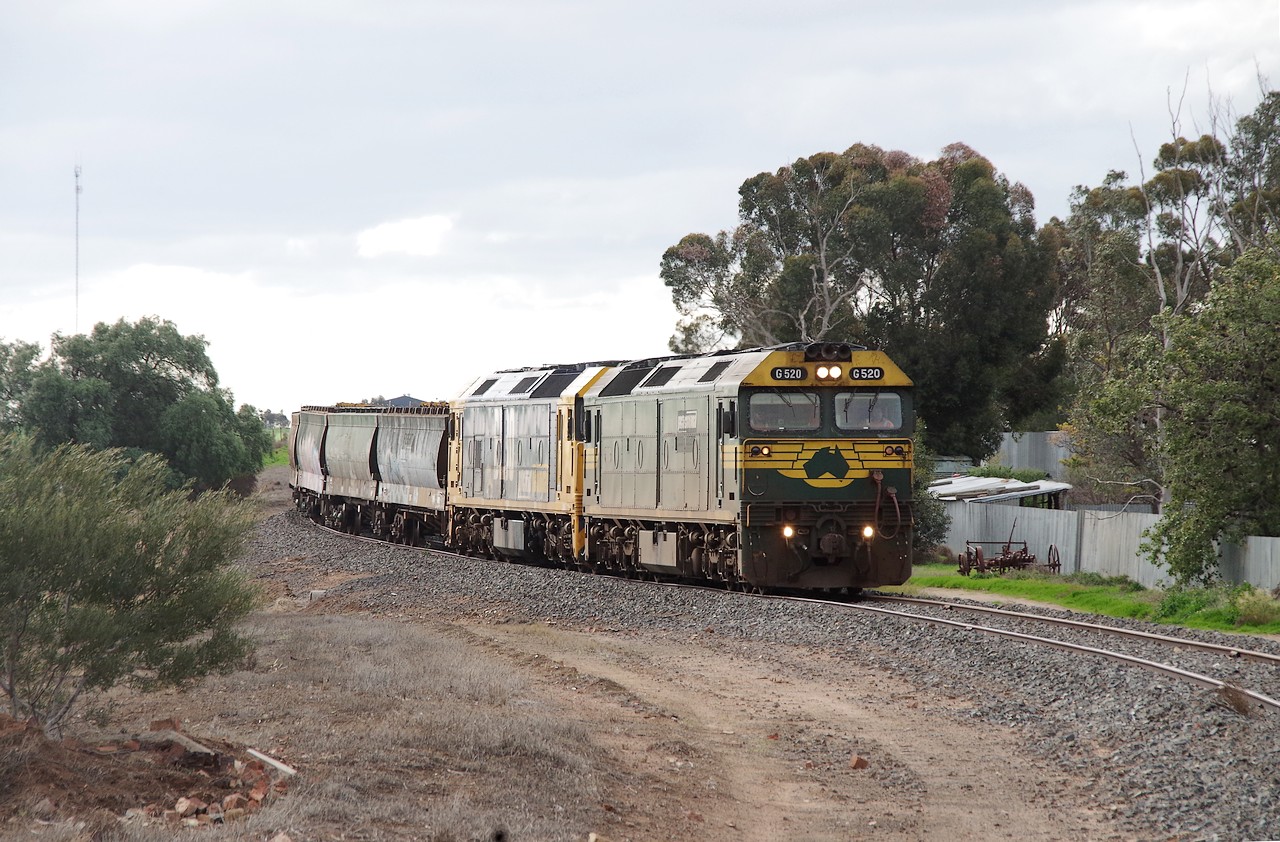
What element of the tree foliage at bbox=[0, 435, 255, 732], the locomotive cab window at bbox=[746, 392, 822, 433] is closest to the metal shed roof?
the locomotive cab window at bbox=[746, 392, 822, 433]

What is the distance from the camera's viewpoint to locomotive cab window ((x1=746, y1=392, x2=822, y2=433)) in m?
20.9

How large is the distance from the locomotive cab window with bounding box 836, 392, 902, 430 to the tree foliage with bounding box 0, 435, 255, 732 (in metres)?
10.6

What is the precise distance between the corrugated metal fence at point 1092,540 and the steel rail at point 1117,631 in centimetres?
544

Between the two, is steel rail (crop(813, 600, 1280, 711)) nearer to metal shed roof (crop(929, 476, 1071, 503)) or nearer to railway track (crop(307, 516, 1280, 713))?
railway track (crop(307, 516, 1280, 713))

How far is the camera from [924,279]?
54594mm

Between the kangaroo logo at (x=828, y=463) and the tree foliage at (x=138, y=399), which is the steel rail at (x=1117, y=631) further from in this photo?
the tree foliage at (x=138, y=399)

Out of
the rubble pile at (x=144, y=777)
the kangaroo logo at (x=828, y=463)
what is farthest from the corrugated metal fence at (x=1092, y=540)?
the rubble pile at (x=144, y=777)

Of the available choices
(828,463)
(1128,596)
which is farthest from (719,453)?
(1128,596)

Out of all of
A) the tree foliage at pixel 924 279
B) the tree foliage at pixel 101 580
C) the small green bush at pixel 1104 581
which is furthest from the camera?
the tree foliage at pixel 924 279

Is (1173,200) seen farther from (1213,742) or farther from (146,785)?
(146,785)

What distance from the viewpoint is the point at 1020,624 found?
61.2 feet

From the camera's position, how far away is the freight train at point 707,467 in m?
21.0

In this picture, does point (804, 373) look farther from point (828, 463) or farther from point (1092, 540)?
point (1092, 540)

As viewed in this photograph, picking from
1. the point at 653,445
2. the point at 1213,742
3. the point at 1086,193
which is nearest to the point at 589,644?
the point at 653,445
